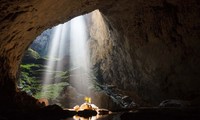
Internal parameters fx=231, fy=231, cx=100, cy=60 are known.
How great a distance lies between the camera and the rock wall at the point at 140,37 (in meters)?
9.21

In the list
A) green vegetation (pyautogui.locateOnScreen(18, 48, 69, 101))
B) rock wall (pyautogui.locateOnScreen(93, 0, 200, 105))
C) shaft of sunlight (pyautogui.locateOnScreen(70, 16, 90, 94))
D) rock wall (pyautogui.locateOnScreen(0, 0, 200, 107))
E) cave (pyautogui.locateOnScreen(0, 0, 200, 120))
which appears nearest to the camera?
cave (pyautogui.locateOnScreen(0, 0, 200, 120))

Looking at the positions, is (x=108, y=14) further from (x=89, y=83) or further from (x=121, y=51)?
(x=89, y=83)

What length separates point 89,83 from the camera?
2278 cm

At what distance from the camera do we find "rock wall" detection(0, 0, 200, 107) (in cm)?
921

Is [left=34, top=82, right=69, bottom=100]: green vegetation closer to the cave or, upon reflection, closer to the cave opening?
the cave opening

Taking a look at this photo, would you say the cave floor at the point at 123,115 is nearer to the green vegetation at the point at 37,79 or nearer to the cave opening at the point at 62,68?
the cave opening at the point at 62,68

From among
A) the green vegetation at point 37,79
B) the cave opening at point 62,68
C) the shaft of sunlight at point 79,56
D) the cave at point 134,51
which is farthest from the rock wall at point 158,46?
the green vegetation at point 37,79

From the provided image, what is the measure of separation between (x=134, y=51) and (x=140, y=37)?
168 cm

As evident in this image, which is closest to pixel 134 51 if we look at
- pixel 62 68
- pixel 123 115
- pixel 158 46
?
pixel 158 46

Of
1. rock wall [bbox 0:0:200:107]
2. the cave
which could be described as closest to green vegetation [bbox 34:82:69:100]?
the cave

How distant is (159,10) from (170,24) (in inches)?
45.7

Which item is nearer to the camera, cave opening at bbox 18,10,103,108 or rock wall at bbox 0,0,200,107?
rock wall at bbox 0,0,200,107

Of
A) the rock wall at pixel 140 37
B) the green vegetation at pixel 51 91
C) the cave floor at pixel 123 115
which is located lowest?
the cave floor at pixel 123 115

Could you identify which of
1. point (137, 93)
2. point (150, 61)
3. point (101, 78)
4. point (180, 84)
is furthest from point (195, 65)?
point (101, 78)
